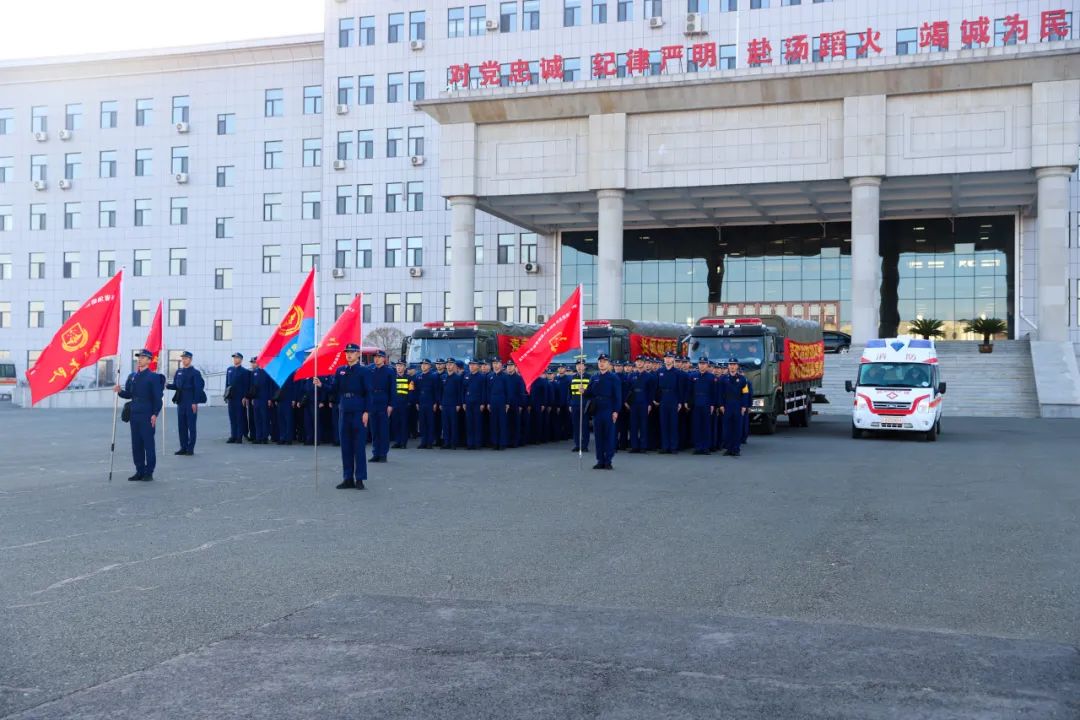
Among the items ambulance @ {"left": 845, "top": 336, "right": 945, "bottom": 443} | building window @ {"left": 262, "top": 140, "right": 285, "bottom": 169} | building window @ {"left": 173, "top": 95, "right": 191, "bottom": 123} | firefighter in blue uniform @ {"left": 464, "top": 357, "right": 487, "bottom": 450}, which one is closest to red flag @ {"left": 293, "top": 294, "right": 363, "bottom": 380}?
firefighter in blue uniform @ {"left": 464, "top": 357, "right": 487, "bottom": 450}

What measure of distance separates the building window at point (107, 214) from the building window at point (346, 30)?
50.5 ft

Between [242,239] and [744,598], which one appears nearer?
[744,598]

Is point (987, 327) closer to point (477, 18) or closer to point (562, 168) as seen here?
point (562, 168)

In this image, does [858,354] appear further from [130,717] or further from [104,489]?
[130,717]

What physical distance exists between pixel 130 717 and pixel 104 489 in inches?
350

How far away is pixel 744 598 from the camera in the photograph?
22.3ft

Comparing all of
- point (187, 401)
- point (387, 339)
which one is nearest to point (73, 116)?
point (387, 339)

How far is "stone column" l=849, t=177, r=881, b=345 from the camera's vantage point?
125 feet

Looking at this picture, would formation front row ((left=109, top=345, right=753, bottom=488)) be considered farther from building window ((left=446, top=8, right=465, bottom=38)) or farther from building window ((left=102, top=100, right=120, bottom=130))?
building window ((left=102, top=100, right=120, bottom=130))

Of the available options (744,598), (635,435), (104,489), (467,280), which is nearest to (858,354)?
(467,280)

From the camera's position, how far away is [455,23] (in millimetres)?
51312

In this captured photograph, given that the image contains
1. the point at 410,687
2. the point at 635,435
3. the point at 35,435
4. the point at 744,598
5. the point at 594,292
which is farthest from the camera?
the point at 594,292

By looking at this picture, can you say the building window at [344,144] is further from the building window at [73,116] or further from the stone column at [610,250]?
the stone column at [610,250]

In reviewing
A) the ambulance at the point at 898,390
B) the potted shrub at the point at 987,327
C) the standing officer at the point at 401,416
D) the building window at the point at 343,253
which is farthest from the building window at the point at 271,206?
the ambulance at the point at 898,390
